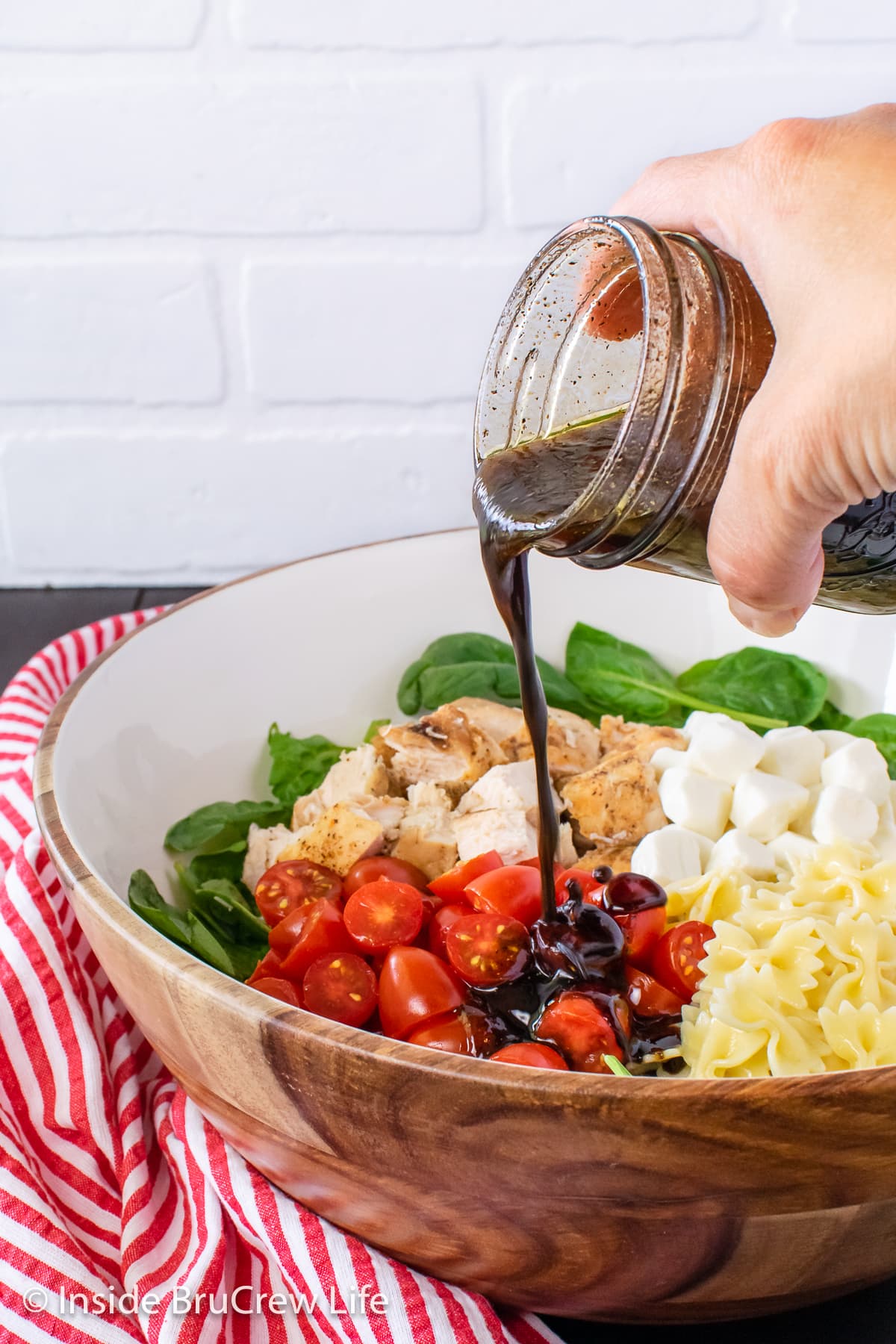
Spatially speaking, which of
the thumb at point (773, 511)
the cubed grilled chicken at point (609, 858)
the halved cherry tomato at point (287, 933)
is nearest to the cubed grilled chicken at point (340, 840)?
the halved cherry tomato at point (287, 933)

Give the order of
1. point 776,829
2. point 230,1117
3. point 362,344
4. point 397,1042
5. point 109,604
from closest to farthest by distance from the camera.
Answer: point 397,1042
point 230,1117
point 776,829
point 362,344
point 109,604

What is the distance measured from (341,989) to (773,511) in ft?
1.78

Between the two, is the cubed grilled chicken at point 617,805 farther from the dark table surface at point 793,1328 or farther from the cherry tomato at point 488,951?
the dark table surface at point 793,1328

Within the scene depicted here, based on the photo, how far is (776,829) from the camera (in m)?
1.26

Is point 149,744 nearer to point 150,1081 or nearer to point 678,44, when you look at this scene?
point 150,1081

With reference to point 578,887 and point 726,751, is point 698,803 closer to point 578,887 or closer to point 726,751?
→ point 726,751

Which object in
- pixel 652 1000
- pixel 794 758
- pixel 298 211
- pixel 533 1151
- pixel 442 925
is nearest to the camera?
pixel 533 1151

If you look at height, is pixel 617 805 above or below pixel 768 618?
below

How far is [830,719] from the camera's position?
1.50 m

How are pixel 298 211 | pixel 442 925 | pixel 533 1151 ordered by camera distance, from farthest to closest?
pixel 298 211
pixel 442 925
pixel 533 1151

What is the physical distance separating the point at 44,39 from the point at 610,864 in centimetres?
138

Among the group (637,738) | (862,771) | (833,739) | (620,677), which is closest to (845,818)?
(862,771)

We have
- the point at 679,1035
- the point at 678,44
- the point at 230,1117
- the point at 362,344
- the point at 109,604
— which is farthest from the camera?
the point at 109,604

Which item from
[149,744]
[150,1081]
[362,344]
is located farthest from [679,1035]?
[362,344]
